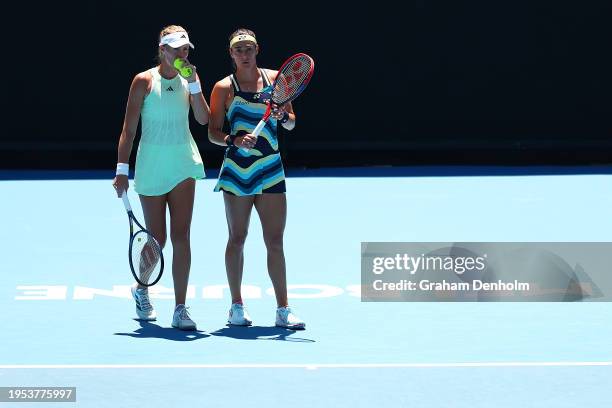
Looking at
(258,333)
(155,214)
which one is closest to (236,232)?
(155,214)

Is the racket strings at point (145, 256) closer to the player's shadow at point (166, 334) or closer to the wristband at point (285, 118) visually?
the player's shadow at point (166, 334)

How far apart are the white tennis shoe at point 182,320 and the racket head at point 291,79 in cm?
121

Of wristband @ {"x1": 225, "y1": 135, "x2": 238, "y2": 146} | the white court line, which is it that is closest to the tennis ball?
wristband @ {"x1": 225, "y1": 135, "x2": 238, "y2": 146}

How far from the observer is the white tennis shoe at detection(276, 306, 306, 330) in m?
7.90

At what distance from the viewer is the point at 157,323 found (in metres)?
8.12

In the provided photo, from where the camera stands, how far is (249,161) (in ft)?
25.8

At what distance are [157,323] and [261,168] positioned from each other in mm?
1053

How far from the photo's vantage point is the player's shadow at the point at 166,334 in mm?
7711

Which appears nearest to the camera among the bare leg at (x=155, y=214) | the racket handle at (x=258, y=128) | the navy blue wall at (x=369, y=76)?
the racket handle at (x=258, y=128)

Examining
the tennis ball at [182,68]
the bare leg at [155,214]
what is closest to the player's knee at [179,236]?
the bare leg at [155,214]

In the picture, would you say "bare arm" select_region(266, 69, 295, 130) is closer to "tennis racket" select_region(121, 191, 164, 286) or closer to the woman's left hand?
the woman's left hand

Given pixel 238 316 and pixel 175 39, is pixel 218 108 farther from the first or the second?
pixel 238 316

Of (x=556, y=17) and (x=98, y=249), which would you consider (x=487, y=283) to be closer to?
(x=98, y=249)

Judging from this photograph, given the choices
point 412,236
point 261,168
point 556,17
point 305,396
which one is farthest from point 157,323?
point 556,17
